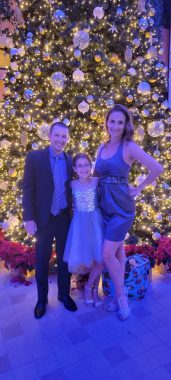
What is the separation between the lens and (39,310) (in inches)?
104

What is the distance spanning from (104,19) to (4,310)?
3516mm

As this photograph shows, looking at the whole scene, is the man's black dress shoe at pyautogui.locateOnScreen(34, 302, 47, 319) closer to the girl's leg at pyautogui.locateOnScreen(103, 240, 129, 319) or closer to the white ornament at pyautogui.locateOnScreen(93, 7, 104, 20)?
the girl's leg at pyautogui.locateOnScreen(103, 240, 129, 319)

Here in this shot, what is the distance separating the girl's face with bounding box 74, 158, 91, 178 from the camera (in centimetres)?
243

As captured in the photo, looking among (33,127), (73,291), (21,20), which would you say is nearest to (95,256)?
(73,291)

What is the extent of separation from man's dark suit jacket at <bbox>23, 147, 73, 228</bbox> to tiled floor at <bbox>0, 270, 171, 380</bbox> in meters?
0.93

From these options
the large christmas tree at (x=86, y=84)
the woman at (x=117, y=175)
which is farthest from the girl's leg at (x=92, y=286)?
the large christmas tree at (x=86, y=84)

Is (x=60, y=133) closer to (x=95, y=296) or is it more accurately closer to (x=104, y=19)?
(x=95, y=296)

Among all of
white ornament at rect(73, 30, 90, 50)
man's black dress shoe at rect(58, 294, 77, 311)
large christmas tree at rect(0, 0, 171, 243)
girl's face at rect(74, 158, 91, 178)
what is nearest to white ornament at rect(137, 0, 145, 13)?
large christmas tree at rect(0, 0, 171, 243)

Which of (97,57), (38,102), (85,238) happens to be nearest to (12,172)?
(38,102)

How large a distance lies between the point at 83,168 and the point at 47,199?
407 mm

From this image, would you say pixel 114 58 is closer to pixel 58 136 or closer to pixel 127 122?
pixel 127 122

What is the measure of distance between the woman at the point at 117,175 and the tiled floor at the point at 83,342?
0.46 m

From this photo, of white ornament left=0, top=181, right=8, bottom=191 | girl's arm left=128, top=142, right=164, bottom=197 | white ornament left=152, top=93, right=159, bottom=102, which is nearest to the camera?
girl's arm left=128, top=142, right=164, bottom=197

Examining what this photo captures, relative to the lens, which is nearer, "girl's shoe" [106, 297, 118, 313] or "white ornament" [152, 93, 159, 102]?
"girl's shoe" [106, 297, 118, 313]
